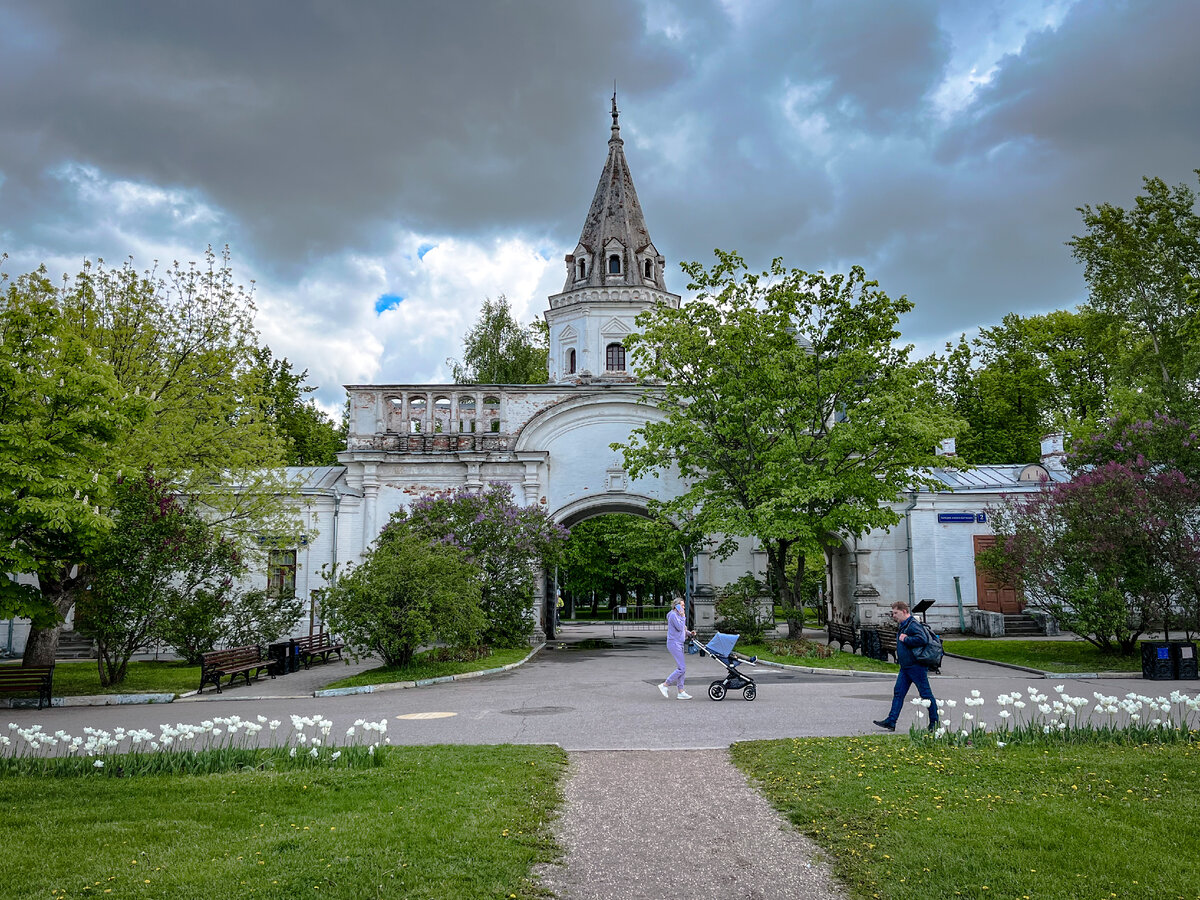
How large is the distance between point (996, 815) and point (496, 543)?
19380 millimetres

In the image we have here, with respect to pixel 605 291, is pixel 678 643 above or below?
below

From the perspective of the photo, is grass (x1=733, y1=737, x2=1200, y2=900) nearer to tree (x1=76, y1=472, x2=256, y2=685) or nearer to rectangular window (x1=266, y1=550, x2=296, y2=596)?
tree (x1=76, y1=472, x2=256, y2=685)

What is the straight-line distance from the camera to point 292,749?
8734 millimetres


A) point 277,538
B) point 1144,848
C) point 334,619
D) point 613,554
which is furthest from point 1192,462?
point 613,554

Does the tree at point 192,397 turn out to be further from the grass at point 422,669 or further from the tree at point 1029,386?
the tree at point 1029,386

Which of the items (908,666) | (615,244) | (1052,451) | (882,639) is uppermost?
(615,244)

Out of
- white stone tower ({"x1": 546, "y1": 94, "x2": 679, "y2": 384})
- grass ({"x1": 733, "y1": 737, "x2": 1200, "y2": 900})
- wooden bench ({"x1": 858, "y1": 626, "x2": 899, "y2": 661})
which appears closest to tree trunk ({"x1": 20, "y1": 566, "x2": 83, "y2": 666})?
grass ({"x1": 733, "y1": 737, "x2": 1200, "y2": 900})

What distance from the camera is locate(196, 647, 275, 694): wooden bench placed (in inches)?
658

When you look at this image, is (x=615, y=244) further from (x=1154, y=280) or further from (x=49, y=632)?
(x=49, y=632)

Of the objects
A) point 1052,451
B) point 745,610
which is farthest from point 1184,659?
point 1052,451

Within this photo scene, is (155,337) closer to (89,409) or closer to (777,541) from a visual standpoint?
(89,409)

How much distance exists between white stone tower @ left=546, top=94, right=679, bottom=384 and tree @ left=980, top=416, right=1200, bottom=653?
56.7ft

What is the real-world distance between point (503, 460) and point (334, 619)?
42.9 ft

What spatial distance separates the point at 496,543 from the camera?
2488 cm
